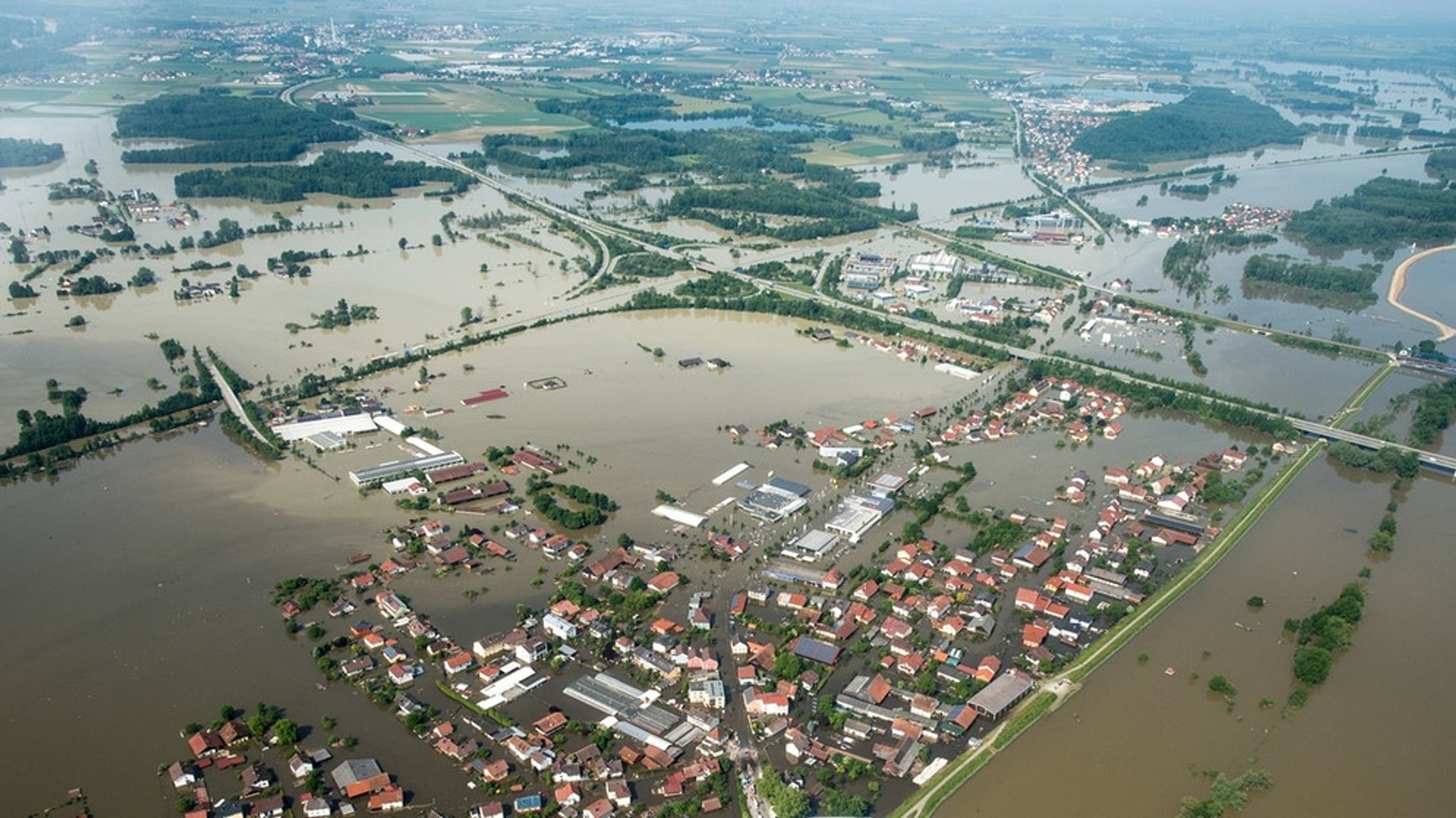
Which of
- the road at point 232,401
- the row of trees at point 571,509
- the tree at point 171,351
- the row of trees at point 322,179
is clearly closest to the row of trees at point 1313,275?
the row of trees at point 571,509

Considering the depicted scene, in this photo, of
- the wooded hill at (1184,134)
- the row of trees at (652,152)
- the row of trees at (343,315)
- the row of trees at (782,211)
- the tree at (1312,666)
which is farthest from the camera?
the wooded hill at (1184,134)

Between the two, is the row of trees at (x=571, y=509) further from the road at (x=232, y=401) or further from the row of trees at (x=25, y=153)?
the row of trees at (x=25, y=153)

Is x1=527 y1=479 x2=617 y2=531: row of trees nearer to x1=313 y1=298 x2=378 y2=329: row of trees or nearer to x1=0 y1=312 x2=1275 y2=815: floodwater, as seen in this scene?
x1=0 y1=312 x2=1275 y2=815: floodwater

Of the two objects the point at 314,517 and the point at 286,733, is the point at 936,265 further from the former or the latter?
the point at 286,733

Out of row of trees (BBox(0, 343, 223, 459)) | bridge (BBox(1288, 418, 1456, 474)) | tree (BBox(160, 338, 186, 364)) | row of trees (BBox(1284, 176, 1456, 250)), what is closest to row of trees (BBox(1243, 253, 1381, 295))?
row of trees (BBox(1284, 176, 1456, 250))

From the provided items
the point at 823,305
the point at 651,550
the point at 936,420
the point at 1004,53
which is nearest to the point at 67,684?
the point at 651,550
